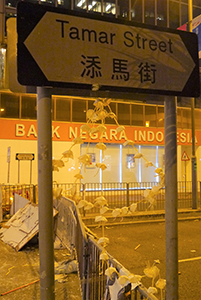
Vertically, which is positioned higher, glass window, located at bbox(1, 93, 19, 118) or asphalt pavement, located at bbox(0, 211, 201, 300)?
glass window, located at bbox(1, 93, 19, 118)

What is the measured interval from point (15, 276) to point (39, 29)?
4.59 meters

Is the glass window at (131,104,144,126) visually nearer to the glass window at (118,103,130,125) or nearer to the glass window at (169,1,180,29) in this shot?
the glass window at (118,103,130,125)

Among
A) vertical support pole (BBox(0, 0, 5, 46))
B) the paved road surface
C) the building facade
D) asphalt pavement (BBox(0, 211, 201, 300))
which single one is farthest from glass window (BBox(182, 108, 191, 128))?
vertical support pole (BBox(0, 0, 5, 46))

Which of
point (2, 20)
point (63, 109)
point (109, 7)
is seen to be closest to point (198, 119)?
point (109, 7)

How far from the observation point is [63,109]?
18656mm

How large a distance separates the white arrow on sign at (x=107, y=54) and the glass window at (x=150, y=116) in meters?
19.1

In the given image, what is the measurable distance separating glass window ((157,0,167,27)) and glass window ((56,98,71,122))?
8781 millimetres

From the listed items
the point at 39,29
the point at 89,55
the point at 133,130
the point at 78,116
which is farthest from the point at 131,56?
the point at 133,130

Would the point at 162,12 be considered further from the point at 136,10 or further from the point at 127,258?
the point at 127,258

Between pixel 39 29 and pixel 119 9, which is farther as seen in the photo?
pixel 119 9

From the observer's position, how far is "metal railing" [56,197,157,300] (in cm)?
267

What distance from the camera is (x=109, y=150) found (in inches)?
795

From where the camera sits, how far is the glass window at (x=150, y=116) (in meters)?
21.1

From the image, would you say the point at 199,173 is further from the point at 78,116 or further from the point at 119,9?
the point at 119,9
